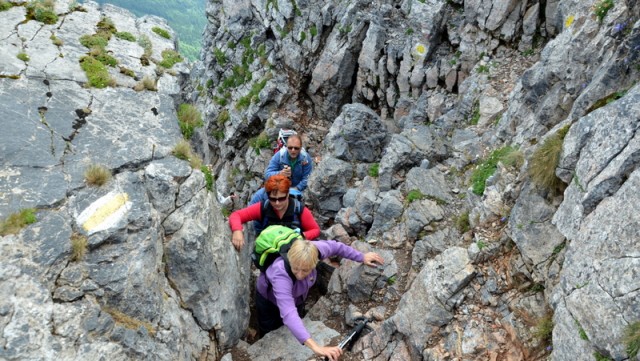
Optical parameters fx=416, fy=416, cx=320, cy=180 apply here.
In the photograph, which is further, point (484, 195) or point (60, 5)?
point (60, 5)

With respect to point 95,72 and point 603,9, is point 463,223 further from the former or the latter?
point 95,72

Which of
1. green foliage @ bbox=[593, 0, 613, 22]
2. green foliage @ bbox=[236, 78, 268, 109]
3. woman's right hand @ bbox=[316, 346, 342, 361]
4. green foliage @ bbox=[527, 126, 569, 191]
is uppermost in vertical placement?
green foliage @ bbox=[593, 0, 613, 22]

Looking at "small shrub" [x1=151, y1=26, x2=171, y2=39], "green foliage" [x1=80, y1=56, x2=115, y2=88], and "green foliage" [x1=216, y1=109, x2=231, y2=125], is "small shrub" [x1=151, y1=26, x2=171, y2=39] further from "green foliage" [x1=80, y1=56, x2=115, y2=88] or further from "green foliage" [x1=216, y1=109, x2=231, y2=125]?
"green foliage" [x1=216, y1=109, x2=231, y2=125]

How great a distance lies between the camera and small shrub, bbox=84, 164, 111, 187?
25.1ft

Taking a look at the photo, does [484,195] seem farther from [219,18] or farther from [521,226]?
[219,18]

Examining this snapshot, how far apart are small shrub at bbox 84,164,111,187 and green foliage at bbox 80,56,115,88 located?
3.12 metres

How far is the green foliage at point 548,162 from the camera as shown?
340 inches

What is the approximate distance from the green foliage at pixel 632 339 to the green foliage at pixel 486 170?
5939mm

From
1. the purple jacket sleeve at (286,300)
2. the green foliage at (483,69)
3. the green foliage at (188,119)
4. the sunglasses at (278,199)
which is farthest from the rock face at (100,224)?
the green foliage at (483,69)

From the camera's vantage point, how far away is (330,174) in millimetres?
17641

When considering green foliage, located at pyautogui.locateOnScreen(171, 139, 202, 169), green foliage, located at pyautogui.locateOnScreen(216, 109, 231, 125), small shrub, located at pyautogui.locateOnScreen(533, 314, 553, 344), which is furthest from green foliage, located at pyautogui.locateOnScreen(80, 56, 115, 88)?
green foliage, located at pyautogui.locateOnScreen(216, 109, 231, 125)

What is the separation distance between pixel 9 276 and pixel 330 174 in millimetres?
12740

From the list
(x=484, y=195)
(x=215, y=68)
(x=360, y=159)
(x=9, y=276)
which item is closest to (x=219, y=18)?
(x=215, y=68)

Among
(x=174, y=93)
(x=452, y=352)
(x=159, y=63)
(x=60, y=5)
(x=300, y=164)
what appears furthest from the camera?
(x=300, y=164)
